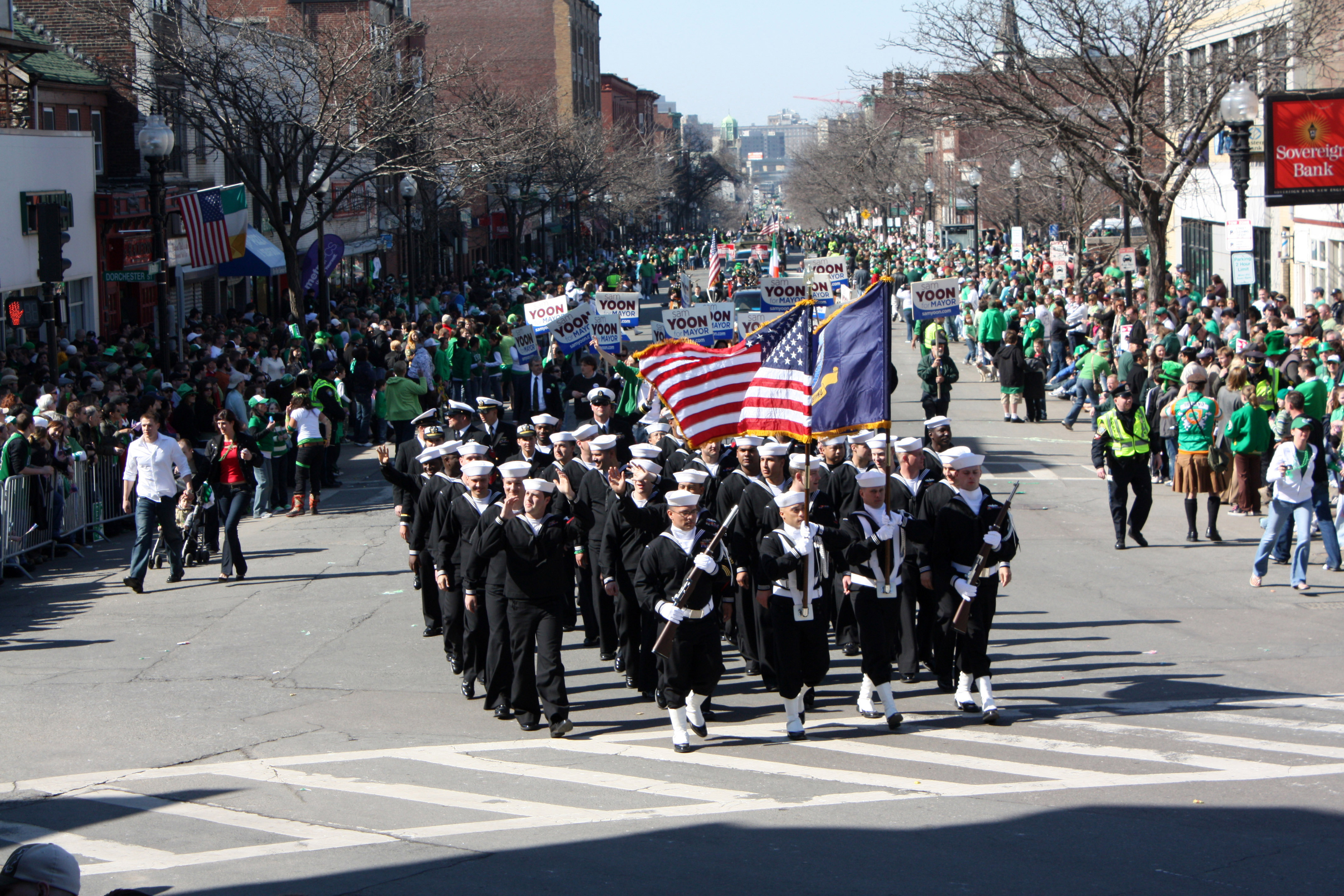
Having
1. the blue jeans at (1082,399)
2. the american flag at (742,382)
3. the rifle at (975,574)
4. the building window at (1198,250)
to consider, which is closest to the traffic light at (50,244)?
the american flag at (742,382)

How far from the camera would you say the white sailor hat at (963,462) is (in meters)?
10.1

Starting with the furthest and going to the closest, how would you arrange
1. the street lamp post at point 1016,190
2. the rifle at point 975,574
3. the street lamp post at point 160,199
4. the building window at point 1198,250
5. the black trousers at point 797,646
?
the building window at point 1198,250, the street lamp post at point 1016,190, the street lamp post at point 160,199, the rifle at point 975,574, the black trousers at point 797,646

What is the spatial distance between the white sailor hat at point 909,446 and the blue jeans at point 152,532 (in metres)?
7.84

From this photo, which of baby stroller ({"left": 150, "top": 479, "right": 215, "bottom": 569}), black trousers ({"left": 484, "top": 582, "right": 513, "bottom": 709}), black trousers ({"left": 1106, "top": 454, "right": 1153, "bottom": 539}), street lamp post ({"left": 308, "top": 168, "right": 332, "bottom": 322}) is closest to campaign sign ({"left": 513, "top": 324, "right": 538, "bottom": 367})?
baby stroller ({"left": 150, "top": 479, "right": 215, "bottom": 569})

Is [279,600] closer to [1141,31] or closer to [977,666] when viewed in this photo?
[977,666]

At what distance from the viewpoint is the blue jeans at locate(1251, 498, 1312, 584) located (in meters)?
13.5

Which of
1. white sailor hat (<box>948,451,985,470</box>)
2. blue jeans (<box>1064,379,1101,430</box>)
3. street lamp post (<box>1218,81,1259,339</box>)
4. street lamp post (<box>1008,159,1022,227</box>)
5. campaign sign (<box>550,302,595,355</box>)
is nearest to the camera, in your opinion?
white sailor hat (<box>948,451,985,470</box>)

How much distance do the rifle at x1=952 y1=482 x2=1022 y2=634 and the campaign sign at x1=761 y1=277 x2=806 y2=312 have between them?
15.2 meters

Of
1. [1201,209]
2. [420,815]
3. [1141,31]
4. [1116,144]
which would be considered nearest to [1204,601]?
[420,815]

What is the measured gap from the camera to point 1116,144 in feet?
99.9

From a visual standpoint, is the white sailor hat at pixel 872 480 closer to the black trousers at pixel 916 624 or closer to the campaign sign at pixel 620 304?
the black trousers at pixel 916 624

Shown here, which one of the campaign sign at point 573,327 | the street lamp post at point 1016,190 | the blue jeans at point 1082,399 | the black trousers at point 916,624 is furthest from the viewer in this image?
the street lamp post at point 1016,190

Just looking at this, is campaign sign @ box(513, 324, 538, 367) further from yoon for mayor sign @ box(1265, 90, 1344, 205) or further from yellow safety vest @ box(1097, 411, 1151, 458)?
yoon for mayor sign @ box(1265, 90, 1344, 205)

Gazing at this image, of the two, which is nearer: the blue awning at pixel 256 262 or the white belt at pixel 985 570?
the white belt at pixel 985 570
